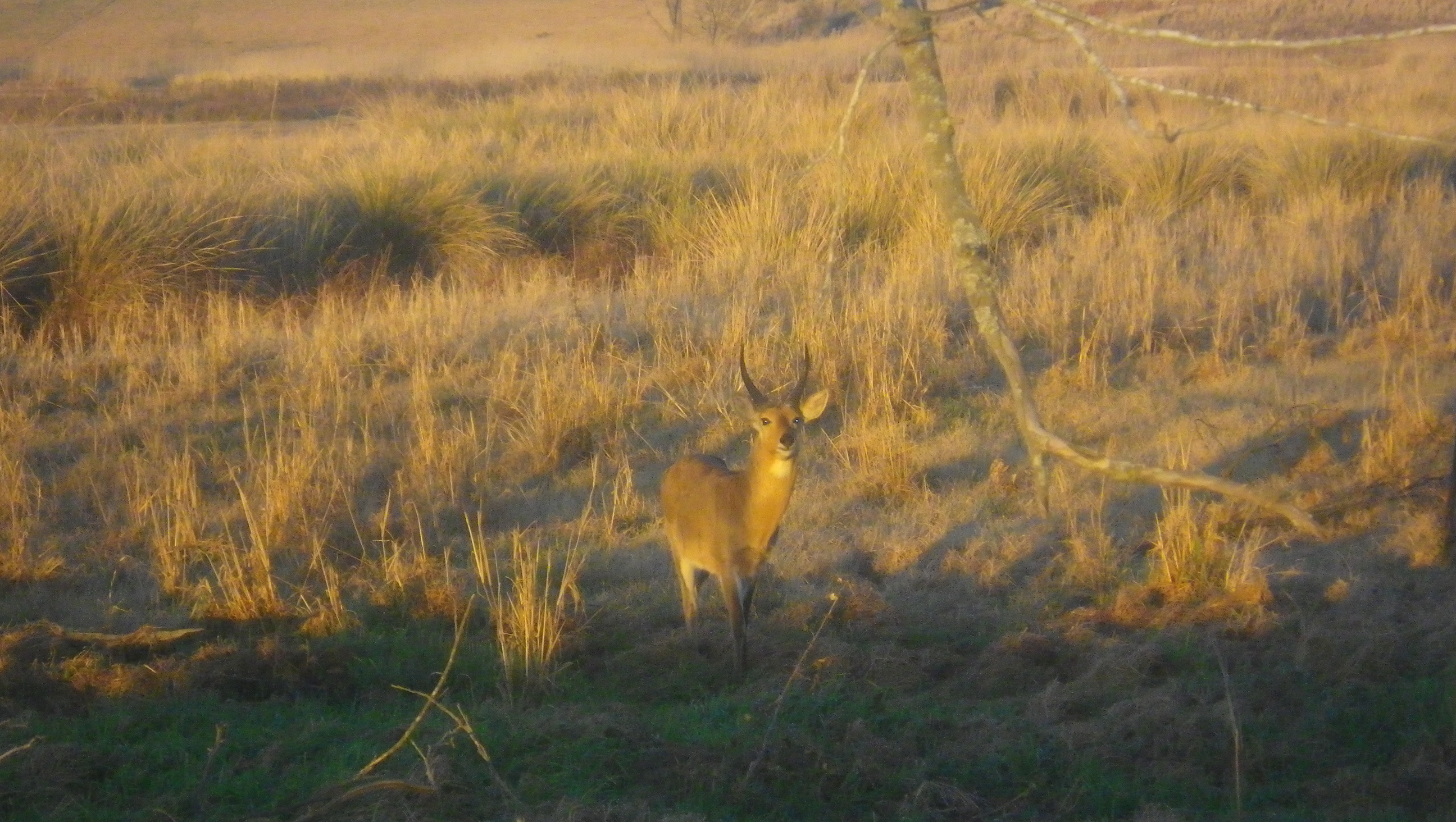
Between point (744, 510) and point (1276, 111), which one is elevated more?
point (1276, 111)

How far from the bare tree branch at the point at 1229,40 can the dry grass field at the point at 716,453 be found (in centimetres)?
49

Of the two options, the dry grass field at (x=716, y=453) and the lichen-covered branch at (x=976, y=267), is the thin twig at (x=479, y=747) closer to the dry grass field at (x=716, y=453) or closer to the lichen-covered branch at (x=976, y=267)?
the dry grass field at (x=716, y=453)

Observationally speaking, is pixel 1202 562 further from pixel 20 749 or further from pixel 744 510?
pixel 20 749

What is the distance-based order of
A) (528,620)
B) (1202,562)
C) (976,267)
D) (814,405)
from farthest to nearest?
(1202,562) → (814,405) → (528,620) → (976,267)

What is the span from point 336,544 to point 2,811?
118 inches

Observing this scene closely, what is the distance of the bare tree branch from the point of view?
3.45 m

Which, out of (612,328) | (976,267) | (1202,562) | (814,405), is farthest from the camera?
(612,328)

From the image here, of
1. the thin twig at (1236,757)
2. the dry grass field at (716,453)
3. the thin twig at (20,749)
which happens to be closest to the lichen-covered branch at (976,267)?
the dry grass field at (716,453)

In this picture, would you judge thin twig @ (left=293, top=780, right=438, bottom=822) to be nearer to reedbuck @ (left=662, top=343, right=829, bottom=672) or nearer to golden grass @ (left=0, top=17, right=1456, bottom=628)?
golden grass @ (left=0, top=17, right=1456, bottom=628)

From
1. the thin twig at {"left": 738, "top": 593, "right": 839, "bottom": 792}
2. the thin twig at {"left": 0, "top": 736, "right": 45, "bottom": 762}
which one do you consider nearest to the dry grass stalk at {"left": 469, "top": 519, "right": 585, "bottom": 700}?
the thin twig at {"left": 738, "top": 593, "right": 839, "bottom": 792}

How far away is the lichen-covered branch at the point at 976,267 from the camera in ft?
15.0

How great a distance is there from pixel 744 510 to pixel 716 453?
110 inches

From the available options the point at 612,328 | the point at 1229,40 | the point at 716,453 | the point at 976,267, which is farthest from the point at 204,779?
the point at 612,328

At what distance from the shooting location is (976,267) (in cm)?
487
